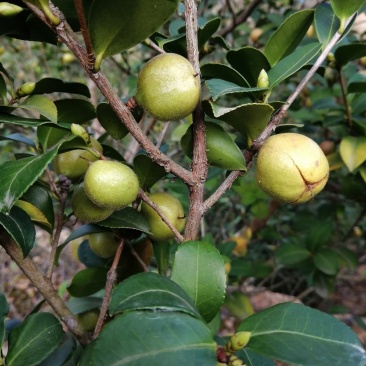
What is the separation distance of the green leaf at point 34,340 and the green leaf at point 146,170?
0.31 m

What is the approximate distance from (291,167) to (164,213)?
10.2 inches

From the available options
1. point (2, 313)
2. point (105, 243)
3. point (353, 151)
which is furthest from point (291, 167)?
point (353, 151)

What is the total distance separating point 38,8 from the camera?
552 mm

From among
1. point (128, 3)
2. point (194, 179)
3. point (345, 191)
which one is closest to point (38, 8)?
point (128, 3)

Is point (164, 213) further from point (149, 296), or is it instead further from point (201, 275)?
point (149, 296)

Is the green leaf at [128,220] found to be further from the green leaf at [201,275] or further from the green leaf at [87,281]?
the green leaf at [87,281]

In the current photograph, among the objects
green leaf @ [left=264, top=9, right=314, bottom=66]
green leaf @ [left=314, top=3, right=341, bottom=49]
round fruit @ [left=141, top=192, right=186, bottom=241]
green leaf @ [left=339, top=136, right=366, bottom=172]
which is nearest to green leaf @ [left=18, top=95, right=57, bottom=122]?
round fruit @ [left=141, top=192, right=186, bottom=241]

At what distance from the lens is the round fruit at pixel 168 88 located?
0.64 m

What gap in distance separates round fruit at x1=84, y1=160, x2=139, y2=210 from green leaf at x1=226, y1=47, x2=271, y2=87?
0.32 meters

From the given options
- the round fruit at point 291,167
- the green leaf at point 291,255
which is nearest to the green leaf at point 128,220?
the round fruit at point 291,167

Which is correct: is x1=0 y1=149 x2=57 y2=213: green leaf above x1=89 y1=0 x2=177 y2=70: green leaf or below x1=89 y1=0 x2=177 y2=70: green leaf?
below

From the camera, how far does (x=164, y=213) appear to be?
0.80 metres

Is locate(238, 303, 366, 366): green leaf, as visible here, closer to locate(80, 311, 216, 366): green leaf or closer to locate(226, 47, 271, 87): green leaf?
locate(80, 311, 216, 366): green leaf

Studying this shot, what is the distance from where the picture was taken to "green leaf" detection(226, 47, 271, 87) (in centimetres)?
79
